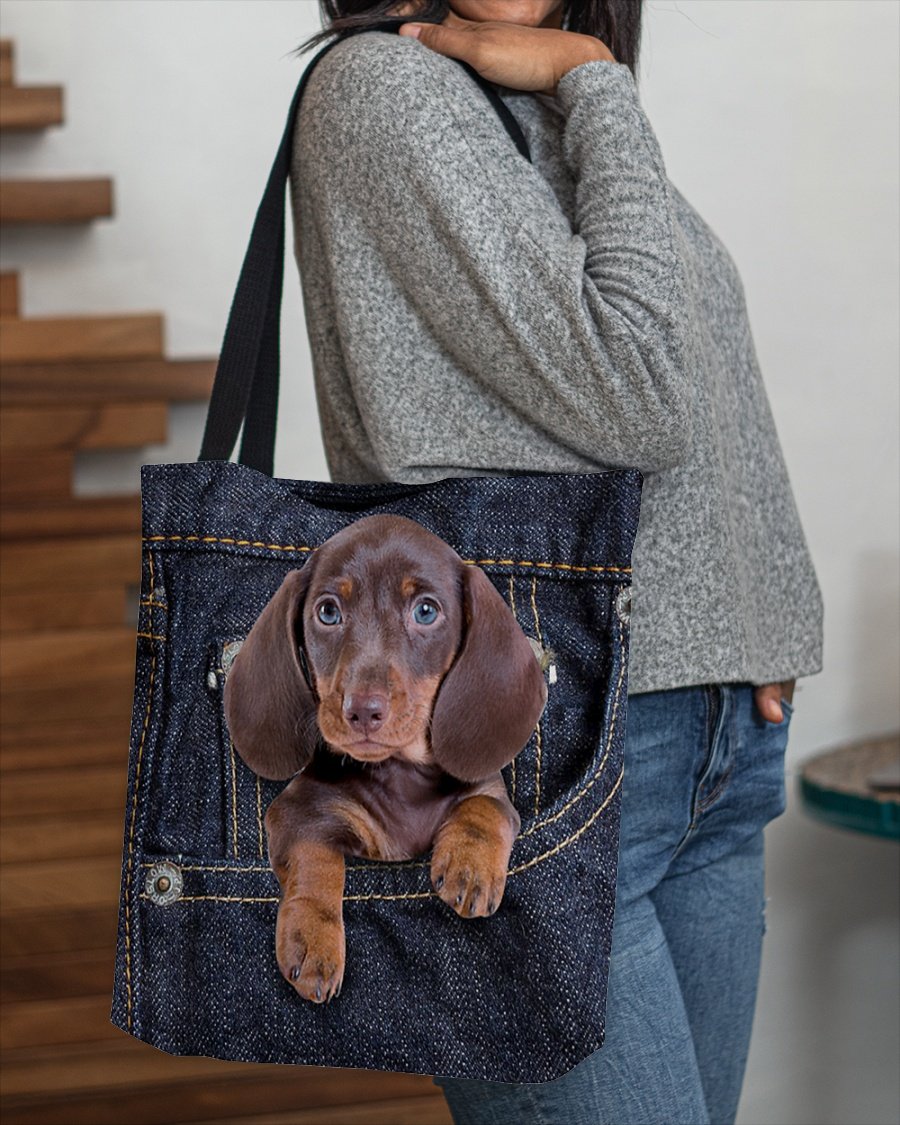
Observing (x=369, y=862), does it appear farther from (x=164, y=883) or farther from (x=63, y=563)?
(x=63, y=563)

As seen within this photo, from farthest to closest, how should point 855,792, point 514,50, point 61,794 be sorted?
point 61,794
point 855,792
point 514,50

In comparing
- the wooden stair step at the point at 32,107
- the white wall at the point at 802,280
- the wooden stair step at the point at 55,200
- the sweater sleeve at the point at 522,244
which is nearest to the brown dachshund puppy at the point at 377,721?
A: the sweater sleeve at the point at 522,244

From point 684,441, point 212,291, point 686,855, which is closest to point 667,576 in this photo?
point 684,441

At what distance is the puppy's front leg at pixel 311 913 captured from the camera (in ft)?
1.94

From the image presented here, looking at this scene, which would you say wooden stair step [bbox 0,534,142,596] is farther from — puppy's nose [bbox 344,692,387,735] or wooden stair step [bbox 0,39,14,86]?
puppy's nose [bbox 344,692,387,735]

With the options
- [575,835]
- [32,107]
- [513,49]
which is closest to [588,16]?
[513,49]

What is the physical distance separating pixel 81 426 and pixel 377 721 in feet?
3.76

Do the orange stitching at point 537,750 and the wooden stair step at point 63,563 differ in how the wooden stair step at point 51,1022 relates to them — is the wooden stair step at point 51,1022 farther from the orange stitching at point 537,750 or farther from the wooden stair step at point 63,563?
the orange stitching at point 537,750

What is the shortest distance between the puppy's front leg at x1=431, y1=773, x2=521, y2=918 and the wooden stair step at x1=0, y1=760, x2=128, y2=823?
2.77 feet

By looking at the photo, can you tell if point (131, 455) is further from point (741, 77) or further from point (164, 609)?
point (164, 609)

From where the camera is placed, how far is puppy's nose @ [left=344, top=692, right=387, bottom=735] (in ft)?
1.92

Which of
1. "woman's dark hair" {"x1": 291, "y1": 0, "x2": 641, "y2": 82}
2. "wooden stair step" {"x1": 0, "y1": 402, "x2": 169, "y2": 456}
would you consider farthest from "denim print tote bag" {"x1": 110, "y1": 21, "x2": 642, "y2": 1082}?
"wooden stair step" {"x1": 0, "y1": 402, "x2": 169, "y2": 456}

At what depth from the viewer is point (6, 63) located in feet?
5.57

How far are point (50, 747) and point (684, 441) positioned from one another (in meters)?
1.01
